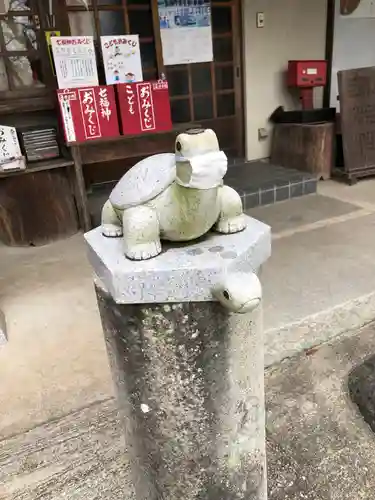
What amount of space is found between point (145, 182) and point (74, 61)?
2850 mm

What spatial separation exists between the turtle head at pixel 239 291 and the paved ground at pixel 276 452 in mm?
1094

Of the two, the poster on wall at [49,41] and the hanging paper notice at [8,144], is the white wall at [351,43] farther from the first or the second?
the hanging paper notice at [8,144]

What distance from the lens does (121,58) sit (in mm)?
3781

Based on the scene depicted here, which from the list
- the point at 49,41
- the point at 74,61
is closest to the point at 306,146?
the point at 74,61

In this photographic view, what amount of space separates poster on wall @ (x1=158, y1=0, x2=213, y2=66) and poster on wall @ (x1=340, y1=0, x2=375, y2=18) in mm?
1738

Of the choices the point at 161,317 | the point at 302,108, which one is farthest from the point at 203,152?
the point at 302,108

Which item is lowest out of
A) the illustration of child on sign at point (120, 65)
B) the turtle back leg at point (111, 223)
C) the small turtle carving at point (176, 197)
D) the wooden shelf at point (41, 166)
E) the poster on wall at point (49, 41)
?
the wooden shelf at point (41, 166)

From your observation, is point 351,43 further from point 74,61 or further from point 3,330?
point 3,330

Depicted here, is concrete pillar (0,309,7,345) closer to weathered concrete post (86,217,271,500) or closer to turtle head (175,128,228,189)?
weathered concrete post (86,217,271,500)

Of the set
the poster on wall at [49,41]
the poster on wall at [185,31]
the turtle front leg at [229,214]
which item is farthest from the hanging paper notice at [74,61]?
A: the turtle front leg at [229,214]

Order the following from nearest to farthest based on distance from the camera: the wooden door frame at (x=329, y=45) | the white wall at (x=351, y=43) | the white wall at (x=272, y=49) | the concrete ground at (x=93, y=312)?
the concrete ground at (x=93, y=312) < the white wall at (x=272, y=49) < the wooden door frame at (x=329, y=45) < the white wall at (x=351, y=43)

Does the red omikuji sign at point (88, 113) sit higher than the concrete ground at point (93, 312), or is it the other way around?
the red omikuji sign at point (88, 113)

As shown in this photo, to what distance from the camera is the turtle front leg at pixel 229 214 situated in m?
1.13

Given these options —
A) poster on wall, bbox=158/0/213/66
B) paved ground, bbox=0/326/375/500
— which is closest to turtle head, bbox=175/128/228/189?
paved ground, bbox=0/326/375/500
